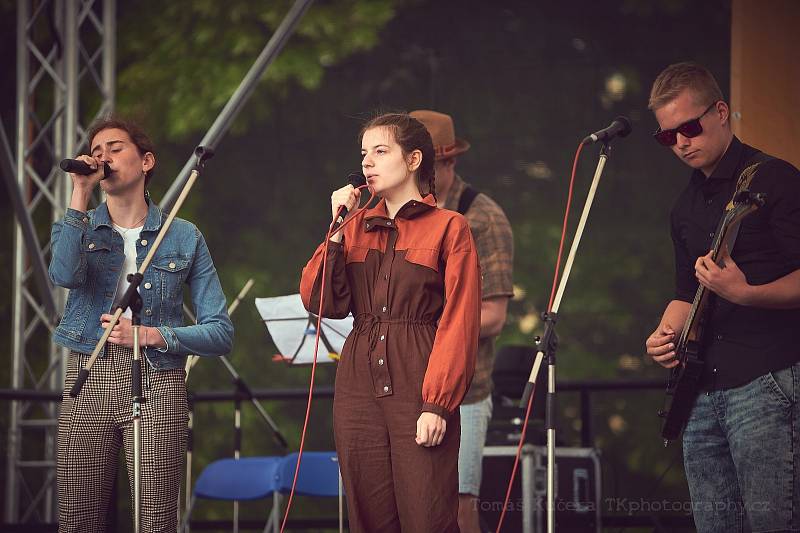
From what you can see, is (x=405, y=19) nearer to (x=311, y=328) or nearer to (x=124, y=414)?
(x=311, y=328)

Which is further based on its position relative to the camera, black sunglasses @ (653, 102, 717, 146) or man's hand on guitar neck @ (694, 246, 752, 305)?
black sunglasses @ (653, 102, 717, 146)

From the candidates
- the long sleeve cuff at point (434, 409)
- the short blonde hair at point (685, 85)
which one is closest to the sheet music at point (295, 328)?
the long sleeve cuff at point (434, 409)

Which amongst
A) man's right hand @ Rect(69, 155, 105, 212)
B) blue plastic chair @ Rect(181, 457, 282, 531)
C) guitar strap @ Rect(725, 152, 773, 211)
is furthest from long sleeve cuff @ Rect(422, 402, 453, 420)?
blue plastic chair @ Rect(181, 457, 282, 531)

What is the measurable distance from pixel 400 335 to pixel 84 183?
1062 millimetres

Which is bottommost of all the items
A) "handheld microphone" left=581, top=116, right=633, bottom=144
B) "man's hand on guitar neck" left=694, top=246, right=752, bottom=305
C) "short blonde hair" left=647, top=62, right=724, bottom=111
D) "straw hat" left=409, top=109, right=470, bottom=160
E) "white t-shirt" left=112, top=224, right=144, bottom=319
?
"man's hand on guitar neck" left=694, top=246, right=752, bottom=305

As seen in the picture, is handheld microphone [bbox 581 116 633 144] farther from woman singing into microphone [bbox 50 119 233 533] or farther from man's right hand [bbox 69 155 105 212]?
man's right hand [bbox 69 155 105 212]

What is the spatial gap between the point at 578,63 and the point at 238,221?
2576 millimetres

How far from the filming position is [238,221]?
7.00 meters

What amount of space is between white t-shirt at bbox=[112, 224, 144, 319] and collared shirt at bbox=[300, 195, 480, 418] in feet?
2.04

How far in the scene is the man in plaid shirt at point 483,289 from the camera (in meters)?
3.55

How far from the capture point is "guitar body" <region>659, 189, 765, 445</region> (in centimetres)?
266

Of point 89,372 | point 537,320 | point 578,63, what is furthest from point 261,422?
point 89,372

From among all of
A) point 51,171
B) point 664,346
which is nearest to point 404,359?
point 664,346

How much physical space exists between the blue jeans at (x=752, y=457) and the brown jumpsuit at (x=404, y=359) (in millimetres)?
680
